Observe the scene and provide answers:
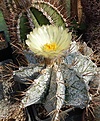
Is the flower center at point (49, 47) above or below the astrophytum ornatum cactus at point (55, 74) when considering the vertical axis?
above

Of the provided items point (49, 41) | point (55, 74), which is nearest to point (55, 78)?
point (55, 74)

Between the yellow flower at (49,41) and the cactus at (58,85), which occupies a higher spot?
the yellow flower at (49,41)

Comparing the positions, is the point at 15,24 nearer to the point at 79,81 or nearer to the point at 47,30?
the point at 47,30

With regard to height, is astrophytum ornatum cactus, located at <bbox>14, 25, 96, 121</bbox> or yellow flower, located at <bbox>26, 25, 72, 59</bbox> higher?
yellow flower, located at <bbox>26, 25, 72, 59</bbox>

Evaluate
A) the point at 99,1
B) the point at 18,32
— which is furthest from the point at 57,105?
the point at 99,1

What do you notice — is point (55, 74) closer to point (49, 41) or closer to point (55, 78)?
point (55, 78)

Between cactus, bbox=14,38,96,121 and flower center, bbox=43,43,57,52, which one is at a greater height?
flower center, bbox=43,43,57,52
